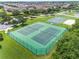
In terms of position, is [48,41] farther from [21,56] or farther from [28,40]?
[21,56]

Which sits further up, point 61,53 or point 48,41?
point 61,53

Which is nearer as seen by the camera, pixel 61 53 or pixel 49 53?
pixel 61 53

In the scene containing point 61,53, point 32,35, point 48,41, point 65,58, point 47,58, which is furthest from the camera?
point 32,35

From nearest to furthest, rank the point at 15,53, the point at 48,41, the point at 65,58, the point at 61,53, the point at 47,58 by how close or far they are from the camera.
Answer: the point at 65,58
the point at 61,53
the point at 47,58
the point at 15,53
the point at 48,41

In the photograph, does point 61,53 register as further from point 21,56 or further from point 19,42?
point 19,42

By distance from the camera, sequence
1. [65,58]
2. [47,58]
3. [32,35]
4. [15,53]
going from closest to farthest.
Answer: [65,58] < [47,58] < [15,53] < [32,35]

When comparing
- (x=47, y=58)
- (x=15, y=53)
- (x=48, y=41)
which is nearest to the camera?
(x=47, y=58)

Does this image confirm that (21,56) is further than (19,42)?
No

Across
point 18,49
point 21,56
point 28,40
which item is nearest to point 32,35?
point 28,40

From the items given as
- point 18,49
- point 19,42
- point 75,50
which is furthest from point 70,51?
A: point 19,42
